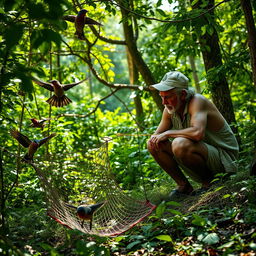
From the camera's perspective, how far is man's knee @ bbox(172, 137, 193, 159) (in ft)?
10.7

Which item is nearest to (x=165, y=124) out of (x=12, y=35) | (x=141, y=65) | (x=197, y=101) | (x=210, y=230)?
(x=197, y=101)

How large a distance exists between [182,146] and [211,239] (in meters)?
1.14

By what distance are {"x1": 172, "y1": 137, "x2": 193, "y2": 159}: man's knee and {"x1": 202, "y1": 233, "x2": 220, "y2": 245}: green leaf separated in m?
1.08

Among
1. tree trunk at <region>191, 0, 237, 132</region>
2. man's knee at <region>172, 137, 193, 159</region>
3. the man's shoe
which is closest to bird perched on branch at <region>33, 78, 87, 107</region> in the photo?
man's knee at <region>172, 137, 193, 159</region>

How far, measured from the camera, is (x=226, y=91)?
15.1 ft

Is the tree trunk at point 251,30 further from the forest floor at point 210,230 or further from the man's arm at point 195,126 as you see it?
the forest floor at point 210,230

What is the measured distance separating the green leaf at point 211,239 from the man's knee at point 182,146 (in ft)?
3.54

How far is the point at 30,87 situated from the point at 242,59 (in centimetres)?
255

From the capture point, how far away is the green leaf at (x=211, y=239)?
2203 millimetres

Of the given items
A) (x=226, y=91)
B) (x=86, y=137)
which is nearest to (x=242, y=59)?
(x=226, y=91)

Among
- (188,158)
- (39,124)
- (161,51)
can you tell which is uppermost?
(161,51)

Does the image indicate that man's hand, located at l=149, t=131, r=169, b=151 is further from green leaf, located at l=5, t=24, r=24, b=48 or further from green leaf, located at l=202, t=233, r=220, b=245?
green leaf, located at l=5, t=24, r=24, b=48

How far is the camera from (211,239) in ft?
7.31

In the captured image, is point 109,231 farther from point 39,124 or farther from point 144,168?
point 144,168
